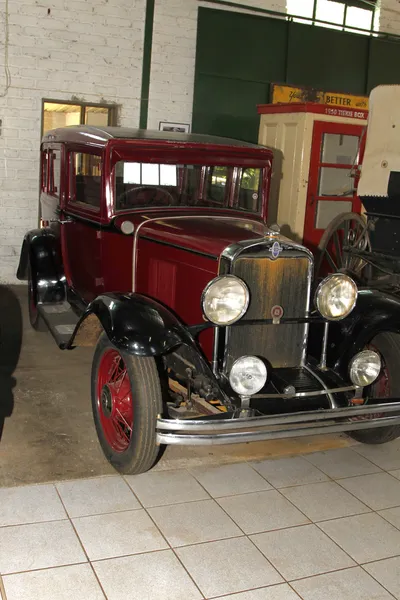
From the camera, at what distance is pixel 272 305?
3.13 meters

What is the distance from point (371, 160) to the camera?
579 cm

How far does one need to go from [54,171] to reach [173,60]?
303 cm

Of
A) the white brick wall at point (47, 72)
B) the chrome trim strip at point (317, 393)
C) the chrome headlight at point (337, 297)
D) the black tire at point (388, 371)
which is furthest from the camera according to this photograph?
the white brick wall at point (47, 72)

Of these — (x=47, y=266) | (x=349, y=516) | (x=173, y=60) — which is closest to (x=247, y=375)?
(x=349, y=516)

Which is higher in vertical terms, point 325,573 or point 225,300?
point 225,300

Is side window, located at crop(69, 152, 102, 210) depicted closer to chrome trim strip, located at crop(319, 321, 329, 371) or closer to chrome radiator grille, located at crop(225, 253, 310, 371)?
chrome radiator grille, located at crop(225, 253, 310, 371)

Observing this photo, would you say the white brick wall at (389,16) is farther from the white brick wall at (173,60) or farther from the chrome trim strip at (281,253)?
the chrome trim strip at (281,253)

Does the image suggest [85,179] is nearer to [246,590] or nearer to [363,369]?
[363,369]

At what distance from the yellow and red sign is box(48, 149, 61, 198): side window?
366cm

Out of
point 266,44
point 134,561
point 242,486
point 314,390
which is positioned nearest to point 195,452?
point 242,486

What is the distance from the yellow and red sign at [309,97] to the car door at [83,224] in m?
4.10

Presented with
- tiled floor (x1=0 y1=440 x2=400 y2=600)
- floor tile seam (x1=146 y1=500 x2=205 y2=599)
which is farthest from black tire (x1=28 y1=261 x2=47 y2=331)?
floor tile seam (x1=146 y1=500 x2=205 y2=599)

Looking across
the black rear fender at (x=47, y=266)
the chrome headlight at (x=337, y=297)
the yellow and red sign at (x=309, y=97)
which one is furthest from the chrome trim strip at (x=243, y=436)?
the yellow and red sign at (x=309, y=97)

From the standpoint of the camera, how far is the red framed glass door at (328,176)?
7047 millimetres
